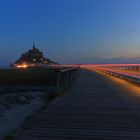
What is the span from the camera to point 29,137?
9.67m

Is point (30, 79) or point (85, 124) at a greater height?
point (85, 124)

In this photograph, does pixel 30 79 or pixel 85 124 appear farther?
pixel 30 79

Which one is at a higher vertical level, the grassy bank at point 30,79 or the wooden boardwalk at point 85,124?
the wooden boardwalk at point 85,124

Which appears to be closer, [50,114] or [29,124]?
[29,124]

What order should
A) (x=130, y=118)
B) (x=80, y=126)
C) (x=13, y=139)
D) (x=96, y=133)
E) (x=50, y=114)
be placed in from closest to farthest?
1. (x=13, y=139)
2. (x=96, y=133)
3. (x=80, y=126)
4. (x=130, y=118)
5. (x=50, y=114)

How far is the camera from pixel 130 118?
12.5 m

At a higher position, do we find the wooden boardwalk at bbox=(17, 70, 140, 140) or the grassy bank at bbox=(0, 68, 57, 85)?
the wooden boardwalk at bbox=(17, 70, 140, 140)

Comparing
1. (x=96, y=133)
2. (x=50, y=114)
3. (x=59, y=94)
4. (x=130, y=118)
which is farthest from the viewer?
(x=59, y=94)

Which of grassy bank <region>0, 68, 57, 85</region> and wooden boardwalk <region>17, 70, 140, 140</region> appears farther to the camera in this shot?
grassy bank <region>0, 68, 57, 85</region>

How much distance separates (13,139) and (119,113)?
16.7ft

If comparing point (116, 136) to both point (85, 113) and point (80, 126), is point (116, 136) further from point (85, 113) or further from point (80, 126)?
point (85, 113)

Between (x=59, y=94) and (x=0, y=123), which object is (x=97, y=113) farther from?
(x=59, y=94)

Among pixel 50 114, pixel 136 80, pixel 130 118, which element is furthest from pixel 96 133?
pixel 136 80

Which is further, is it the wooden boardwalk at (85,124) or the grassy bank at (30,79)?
the grassy bank at (30,79)
